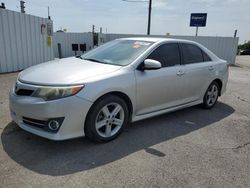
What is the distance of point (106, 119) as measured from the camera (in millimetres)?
3545

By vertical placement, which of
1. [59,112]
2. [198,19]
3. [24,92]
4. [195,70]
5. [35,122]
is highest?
[198,19]

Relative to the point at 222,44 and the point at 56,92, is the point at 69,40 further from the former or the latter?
the point at 56,92

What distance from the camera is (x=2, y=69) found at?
28.7ft

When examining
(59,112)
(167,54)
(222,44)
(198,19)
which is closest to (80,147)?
(59,112)

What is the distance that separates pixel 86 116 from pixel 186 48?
2.68 metres

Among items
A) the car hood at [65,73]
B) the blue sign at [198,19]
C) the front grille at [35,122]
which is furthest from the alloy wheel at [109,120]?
the blue sign at [198,19]

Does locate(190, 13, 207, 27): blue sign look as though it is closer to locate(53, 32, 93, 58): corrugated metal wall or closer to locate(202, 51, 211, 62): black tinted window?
locate(53, 32, 93, 58): corrugated metal wall

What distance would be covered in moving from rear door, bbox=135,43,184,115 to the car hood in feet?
1.78

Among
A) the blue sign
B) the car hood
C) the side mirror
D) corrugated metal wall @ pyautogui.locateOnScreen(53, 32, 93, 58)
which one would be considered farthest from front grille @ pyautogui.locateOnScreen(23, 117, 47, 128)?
the blue sign

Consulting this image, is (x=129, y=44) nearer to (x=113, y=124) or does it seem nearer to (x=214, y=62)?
(x=113, y=124)

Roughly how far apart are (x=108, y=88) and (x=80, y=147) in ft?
3.03

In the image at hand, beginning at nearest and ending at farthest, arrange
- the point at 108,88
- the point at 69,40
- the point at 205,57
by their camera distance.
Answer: the point at 108,88 < the point at 205,57 < the point at 69,40

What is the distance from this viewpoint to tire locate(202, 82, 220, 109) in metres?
5.47

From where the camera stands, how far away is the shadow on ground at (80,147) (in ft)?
9.72
